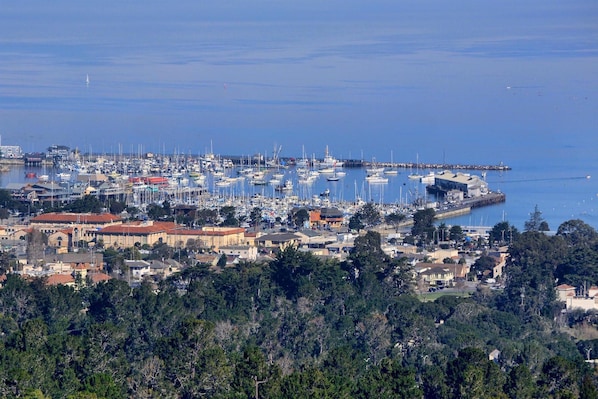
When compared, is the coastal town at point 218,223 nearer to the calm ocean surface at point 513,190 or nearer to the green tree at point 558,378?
the calm ocean surface at point 513,190

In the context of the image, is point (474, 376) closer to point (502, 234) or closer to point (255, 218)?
point (502, 234)

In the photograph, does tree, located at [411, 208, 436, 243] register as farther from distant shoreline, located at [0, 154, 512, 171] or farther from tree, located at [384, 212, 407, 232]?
distant shoreline, located at [0, 154, 512, 171]

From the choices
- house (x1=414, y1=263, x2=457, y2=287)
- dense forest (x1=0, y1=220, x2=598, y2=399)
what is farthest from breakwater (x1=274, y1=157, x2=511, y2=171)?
house (x1=414, y1=263, x2=457, y2=287)

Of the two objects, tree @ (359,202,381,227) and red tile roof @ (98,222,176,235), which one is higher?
red tile roof @ (98,222,176,235)

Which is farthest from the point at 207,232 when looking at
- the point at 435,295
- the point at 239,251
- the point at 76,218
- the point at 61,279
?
the point at 435,295

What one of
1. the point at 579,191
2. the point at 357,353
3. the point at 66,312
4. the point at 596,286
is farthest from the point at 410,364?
the point at 579,191

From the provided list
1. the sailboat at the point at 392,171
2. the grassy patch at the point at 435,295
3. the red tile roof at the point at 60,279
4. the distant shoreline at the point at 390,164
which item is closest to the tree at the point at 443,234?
the grassy patch at the point at 435,295
